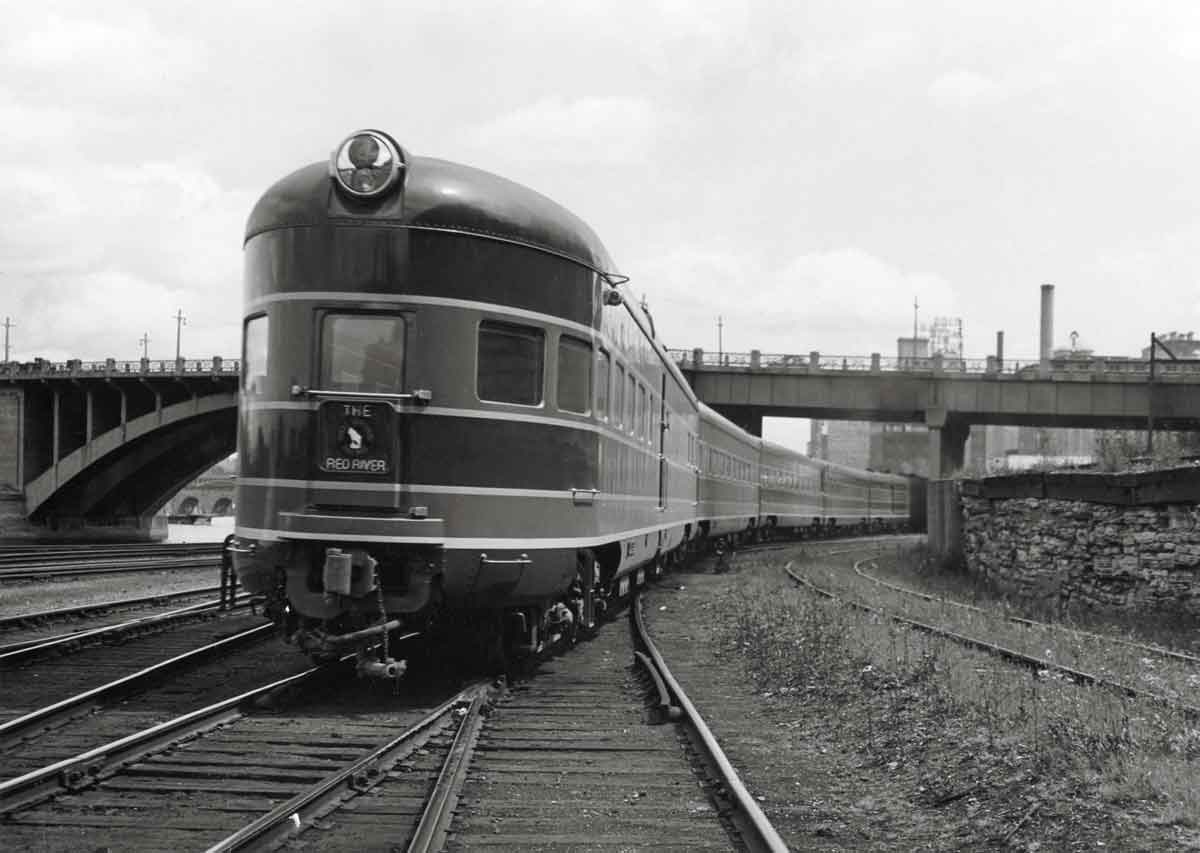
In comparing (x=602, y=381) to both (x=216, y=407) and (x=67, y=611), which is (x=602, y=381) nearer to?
(x=67, y=611)

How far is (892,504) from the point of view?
2445 inches

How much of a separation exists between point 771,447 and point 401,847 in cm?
3030

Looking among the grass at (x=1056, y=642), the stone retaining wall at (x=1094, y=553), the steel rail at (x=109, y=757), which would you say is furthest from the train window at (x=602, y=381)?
the stone retaining wall at (x=1094, y=553)

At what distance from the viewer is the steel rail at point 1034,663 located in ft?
24.6

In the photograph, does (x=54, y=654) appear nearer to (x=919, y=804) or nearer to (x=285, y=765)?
(x=285, y=765)

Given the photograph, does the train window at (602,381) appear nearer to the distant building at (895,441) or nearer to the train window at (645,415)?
the train window at (645,415)

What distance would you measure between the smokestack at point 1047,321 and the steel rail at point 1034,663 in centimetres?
7038

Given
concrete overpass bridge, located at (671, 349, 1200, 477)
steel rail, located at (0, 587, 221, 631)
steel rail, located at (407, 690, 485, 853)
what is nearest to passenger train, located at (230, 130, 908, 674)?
steel rail, located at (407, 690, 485, 853)

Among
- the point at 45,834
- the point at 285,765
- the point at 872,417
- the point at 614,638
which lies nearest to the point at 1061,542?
the point at 614,638

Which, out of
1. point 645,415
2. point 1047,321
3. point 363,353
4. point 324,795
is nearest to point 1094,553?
point 645,415

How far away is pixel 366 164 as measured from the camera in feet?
26.0

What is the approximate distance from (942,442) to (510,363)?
4341cm

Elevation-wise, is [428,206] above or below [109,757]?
above

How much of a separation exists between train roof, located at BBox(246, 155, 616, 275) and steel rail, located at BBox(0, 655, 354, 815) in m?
3.21
